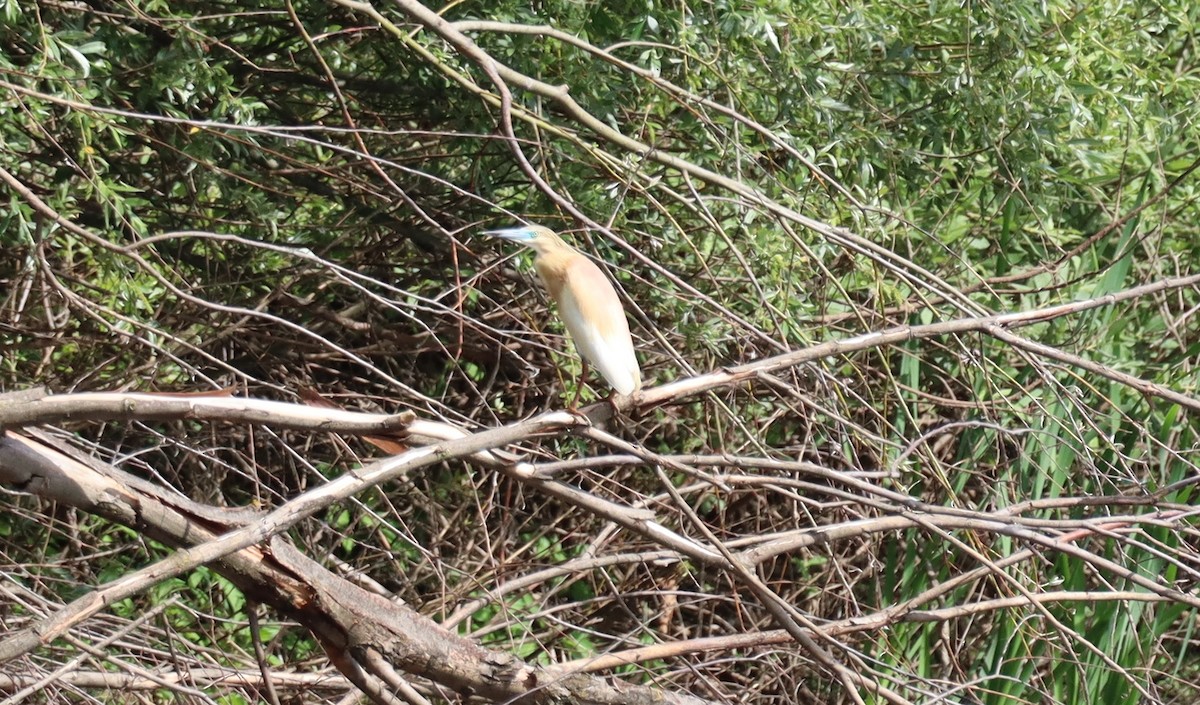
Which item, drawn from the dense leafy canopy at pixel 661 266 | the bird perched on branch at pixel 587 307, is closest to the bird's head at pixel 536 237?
the bird perched on branch at pixel 587 307

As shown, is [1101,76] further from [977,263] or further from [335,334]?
[335,334]

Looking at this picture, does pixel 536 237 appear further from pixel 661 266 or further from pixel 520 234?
pixel 661 266

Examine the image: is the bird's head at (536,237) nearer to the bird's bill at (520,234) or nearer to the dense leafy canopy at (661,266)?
the bird's bill at (520,234)

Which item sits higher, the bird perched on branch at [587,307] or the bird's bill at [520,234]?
the bird's bill at [520,234]

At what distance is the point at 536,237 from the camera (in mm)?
3043

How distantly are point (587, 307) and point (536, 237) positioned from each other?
1.20ft

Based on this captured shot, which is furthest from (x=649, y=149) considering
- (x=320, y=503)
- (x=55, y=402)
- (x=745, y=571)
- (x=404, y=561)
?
(x=404, y=561)

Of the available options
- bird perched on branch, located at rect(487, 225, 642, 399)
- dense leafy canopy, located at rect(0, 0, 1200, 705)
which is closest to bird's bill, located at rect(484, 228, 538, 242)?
bird perched on branch, located at rect(487, 225, 642, 399)

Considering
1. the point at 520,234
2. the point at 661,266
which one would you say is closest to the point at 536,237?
the point at 520,234

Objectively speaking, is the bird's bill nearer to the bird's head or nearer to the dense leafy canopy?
the bird's head

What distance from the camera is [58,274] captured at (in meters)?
3.45

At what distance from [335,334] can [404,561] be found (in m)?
0.83

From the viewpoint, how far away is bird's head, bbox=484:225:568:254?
3.01m

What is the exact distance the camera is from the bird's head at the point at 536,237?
3.01 m
